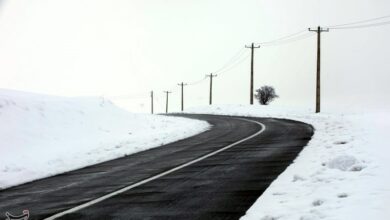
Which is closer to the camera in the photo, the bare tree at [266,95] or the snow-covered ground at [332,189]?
the snow-covered ground at [332,189]

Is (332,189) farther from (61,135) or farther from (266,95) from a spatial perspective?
(266,95)

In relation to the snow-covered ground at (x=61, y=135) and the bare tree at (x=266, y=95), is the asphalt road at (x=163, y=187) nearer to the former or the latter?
the snow-covered ground at (x=61, y=135)

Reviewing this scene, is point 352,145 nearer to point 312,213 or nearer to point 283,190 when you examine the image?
point 283,190

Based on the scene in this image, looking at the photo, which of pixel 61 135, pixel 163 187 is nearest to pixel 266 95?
pixel 61 135

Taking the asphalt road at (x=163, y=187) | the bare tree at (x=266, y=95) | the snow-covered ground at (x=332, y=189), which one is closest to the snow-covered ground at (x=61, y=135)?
the asphalt road at (x=163, y=187)

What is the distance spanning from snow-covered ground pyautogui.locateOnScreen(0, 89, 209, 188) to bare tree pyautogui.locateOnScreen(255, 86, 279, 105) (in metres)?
112

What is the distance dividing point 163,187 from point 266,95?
428 feet

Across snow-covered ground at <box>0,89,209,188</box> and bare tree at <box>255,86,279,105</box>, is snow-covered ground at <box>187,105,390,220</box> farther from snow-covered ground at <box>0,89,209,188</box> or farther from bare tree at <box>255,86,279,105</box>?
bare tree at <box>255,86,279,105</box>

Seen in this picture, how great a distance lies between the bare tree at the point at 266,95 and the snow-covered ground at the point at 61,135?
4404 inches

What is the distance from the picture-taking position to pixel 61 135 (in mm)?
20766

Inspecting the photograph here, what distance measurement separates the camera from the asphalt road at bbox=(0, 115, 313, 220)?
735 cm

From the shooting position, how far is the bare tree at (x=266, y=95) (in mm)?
138250

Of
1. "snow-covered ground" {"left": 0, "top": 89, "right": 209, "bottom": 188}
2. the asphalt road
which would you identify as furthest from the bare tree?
the asphalt road

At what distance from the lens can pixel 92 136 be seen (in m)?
22.1
